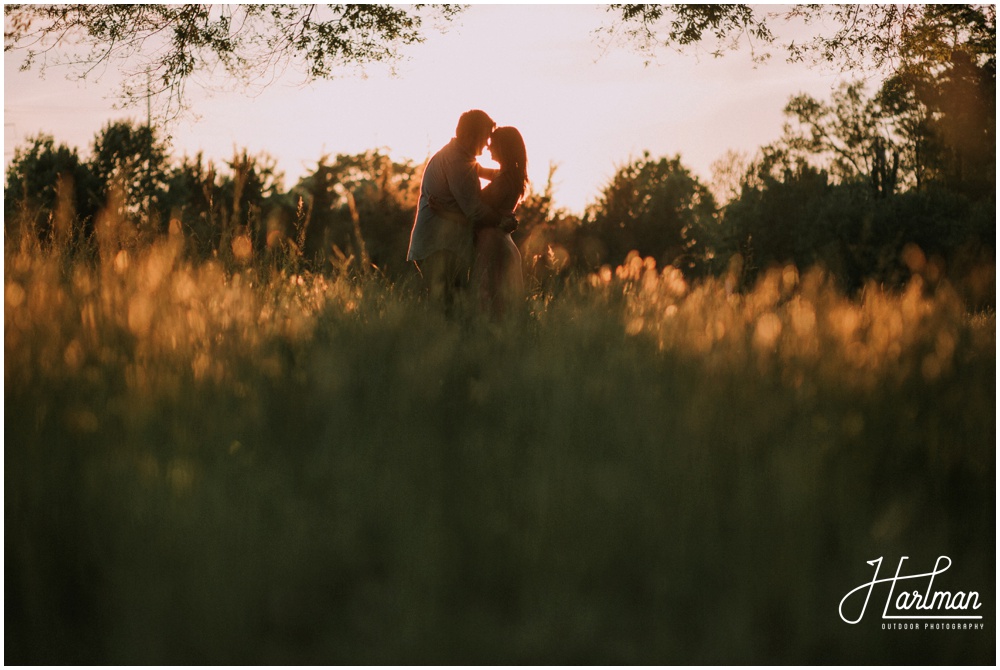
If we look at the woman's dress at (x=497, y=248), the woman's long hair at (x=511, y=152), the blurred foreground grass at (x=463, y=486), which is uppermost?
the woman's long hair at (x=511, y=152)

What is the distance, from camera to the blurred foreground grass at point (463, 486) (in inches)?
75.7

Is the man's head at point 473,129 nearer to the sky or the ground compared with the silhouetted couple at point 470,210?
nearer to the sky

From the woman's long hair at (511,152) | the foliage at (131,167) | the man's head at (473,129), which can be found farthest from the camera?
the woman's long hair at (511,152)

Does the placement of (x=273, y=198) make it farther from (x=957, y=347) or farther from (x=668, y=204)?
(x=957, y=347)

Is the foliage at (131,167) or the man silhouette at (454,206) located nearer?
the foliage at (131,167)

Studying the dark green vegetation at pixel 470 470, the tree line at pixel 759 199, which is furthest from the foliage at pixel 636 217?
the dark green vegetation at pixel 470 470

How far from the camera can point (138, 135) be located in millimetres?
5078

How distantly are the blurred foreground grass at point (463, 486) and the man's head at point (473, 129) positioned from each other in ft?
6.68

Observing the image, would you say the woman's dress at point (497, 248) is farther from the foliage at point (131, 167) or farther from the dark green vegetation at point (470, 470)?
the foliage at point (131, 167)

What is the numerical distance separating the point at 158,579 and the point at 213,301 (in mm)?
1631

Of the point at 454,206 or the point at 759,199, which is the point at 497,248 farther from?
the point at 759,199

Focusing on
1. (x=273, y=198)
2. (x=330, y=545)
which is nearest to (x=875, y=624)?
(x=330, y=545)

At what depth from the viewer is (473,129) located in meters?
5.15

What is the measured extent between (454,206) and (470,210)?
20 centimetres
